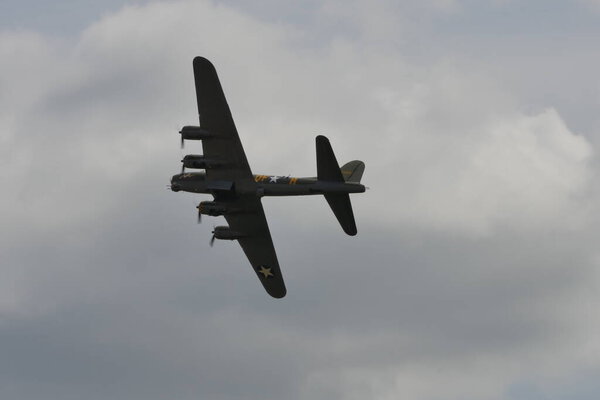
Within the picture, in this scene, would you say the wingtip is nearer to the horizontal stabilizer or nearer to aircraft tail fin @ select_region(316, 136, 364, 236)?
aircraft tail fin @ select_region(316, 136, 364, 236)

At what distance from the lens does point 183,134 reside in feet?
289

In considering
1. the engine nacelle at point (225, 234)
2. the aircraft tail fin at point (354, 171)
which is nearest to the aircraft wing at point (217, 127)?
the engine nacelle at point (225, 234)

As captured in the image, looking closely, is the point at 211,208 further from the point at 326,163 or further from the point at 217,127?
the point at 326,163

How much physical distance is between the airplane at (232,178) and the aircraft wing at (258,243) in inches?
2.8

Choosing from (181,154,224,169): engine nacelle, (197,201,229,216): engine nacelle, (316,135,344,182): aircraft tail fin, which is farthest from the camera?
(197,201,229,216): engine nacelle

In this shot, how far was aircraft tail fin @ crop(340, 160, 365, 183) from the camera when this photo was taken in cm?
8931

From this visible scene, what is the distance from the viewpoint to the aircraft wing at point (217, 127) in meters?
85.6

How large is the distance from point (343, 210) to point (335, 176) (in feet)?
9.24

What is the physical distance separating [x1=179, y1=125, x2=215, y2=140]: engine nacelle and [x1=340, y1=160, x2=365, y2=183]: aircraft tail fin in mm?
9522

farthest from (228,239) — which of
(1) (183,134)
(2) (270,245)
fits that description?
(1) (183,134)

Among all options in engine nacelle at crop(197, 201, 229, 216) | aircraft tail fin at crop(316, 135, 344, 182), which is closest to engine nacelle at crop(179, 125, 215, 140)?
engine nacelle at crop(197, 201, 229, 216)

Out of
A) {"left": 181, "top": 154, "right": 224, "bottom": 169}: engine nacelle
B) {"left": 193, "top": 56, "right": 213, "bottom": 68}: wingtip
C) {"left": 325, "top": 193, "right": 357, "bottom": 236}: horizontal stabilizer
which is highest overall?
{"left": 193, "top": 56, "right": 213, "bottom": 68}: wingtip

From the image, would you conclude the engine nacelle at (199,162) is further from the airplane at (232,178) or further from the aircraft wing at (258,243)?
the aircraft wing at (258,243)

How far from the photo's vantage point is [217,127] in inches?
3440
